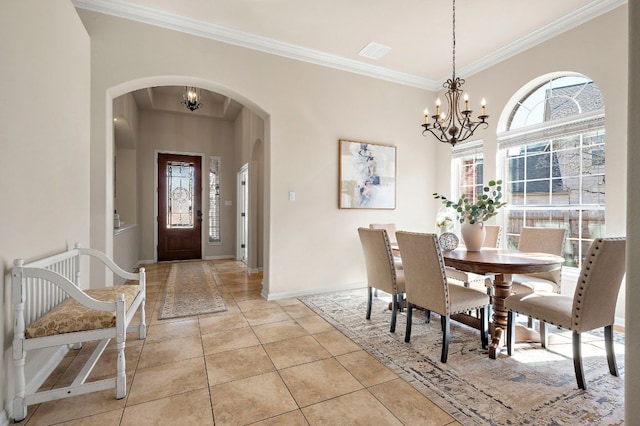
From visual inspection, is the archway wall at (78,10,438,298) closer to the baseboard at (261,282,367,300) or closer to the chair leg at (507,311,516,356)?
the baseboard at (261,282,367,300)

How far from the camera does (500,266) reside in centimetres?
215

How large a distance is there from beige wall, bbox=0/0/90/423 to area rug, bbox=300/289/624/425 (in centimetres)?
A: 233

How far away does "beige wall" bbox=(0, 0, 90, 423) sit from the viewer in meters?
1.62

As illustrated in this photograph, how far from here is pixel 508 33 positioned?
359 centimetres

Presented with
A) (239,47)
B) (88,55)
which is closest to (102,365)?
(88,55)

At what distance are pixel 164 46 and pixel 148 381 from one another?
10.5 feet

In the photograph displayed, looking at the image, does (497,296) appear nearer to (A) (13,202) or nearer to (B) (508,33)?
(B) (508,33)

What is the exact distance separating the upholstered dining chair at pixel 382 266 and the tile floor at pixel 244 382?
594 mm

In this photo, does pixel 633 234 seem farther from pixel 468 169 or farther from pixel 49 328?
pixel 468 169

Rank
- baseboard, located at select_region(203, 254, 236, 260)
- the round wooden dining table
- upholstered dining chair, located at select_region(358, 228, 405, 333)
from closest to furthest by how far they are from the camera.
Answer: the round wooden dining table
upholstered dining chair, located at select_region(358, 228, 405, 333)
baseboard, located at select_region(203, 254, 236, 260)

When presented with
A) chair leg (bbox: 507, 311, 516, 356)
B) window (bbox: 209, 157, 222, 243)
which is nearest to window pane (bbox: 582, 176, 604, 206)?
A: chair leg (bbox: 507, 311, 516, 356)

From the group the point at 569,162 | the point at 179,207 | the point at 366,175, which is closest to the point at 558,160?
the point at 569,162

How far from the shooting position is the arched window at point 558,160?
10.6 ft

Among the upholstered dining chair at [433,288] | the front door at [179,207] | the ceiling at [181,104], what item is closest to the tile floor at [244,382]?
the upholstered dining chair at [433,288]
